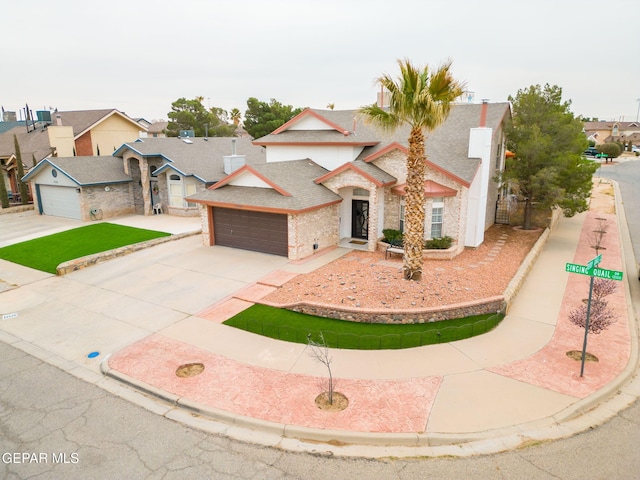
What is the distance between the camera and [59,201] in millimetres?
30266

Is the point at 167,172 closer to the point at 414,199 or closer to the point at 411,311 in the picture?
the point at 414,199

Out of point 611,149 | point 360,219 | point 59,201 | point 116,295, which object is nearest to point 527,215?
point 360,219

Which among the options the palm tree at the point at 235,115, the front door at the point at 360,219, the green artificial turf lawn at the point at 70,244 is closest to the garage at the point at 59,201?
the green artificial turf lawn at the point at 70,244

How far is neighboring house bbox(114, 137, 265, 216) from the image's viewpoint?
1168 inches

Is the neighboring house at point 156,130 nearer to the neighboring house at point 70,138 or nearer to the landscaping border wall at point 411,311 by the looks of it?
the neighboring house at point 70,138

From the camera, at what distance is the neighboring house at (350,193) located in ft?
65.2

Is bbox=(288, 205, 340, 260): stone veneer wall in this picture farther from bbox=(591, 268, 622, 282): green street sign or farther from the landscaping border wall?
bbox=(591, 268, 622, 282): green street sign

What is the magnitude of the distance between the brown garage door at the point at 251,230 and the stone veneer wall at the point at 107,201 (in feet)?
39.3

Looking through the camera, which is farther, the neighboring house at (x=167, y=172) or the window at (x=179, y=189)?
the window at (x=179, y=189)

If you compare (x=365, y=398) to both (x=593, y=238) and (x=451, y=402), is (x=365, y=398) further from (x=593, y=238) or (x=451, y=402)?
(x=593, y=238)

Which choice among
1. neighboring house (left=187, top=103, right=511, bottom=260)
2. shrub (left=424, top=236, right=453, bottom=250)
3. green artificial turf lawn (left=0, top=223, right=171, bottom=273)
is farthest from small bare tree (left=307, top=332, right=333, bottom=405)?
green artificial turf lawn (left=0, top=223, right=171, bottom=273)

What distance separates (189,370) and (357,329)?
494 centimetres

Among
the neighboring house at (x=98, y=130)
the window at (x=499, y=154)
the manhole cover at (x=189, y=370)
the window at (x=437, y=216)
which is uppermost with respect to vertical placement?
the neighboring house at (x=98, y=130)

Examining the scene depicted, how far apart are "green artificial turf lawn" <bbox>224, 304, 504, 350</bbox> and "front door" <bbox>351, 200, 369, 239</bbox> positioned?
938 centimetres
